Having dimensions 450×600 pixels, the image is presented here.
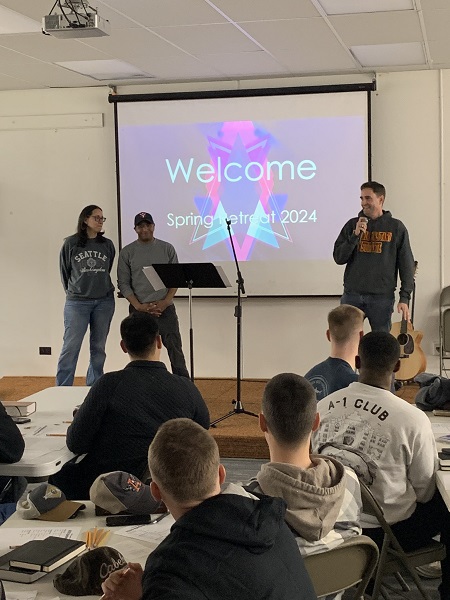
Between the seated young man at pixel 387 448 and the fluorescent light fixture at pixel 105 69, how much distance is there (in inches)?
180

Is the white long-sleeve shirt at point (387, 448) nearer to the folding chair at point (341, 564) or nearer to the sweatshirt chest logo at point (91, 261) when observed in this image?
the folding chair at point (341, 564)

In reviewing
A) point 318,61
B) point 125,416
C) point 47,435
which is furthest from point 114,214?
point 125,416

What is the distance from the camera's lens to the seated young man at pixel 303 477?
2.16 m

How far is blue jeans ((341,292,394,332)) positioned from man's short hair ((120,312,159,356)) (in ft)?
10.5

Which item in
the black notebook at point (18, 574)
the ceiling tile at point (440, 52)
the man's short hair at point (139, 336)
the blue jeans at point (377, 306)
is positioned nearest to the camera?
the black notebook at point (18, 574)

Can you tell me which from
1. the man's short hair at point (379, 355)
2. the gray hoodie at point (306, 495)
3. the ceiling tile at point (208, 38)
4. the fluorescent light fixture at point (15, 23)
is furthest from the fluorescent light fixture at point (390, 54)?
the gray hoodie at point (306, 495)

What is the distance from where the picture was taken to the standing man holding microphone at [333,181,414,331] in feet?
21.1

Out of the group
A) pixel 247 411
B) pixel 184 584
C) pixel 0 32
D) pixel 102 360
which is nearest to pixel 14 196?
pixel 102 360

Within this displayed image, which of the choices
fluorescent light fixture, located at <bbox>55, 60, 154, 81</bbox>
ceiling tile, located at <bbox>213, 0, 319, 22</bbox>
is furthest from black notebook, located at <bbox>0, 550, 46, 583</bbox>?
fluorescent light fixture, located at <bbox>55, 60, 154, 81</bbox>

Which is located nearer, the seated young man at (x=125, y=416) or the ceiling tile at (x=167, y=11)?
the seated young man at (x=125, y=416)

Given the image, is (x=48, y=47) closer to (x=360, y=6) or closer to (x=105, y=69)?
(x=105, y=69)

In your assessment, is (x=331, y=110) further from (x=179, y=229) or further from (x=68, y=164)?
(x=68, y=164)

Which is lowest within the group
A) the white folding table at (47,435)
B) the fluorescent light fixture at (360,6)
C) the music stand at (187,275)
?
the white folding table at (47,435)

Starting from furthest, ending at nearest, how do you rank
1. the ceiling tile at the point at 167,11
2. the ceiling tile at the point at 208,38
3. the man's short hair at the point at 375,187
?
the man's short hair at the point at 375,187
the ceiling tile at the point at 208,38
the ceiling tile at the point at 167,11
